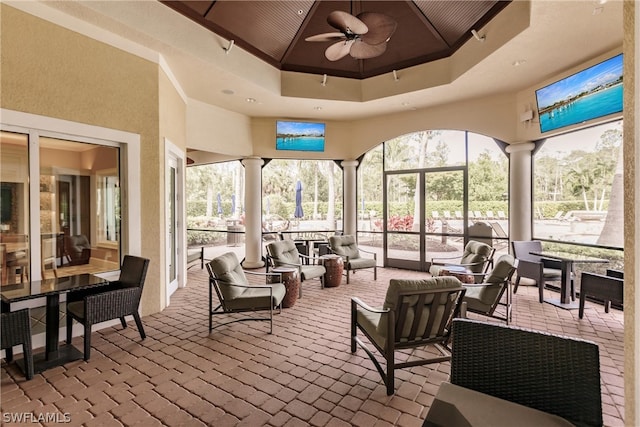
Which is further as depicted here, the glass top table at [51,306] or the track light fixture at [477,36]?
the track light fixture at [477,36]

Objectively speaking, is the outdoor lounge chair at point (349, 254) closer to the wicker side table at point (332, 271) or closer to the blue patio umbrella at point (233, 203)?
the wicker side table at point (332, 271)

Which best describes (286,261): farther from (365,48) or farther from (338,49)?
(365,48)

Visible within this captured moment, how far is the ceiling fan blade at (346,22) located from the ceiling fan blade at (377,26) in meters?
0.09

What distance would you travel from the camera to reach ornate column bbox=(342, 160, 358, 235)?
837 centimetres

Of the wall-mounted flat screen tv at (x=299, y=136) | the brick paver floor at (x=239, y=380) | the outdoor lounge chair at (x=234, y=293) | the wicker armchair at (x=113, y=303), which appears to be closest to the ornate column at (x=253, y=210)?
the wall-mounted flat screen tv at (x=299, y=136)

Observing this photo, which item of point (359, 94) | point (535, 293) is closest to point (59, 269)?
point (359, 94)

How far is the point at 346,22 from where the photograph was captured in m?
3.68

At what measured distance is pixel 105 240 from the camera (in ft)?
14.2

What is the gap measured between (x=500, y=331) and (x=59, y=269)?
4.77 meters

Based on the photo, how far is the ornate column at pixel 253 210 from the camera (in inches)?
313

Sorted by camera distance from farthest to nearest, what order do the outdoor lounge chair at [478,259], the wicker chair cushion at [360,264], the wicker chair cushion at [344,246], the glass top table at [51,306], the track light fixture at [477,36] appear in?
the wicker chair cushion at [344,246]
the wicker chair cushion at [360,264]
the outdoor lounge chair at [478,259]
the track light fixture at [477,36]
the glass top table at [51,306]

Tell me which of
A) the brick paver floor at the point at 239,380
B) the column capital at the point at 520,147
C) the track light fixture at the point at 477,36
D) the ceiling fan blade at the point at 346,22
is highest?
the track light fixture at the point at 477,36

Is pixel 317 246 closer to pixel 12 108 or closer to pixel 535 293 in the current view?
pixel 535 293

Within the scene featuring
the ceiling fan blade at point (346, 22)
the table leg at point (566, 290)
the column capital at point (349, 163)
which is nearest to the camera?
the ceiling fan blade at point (346, 22)
